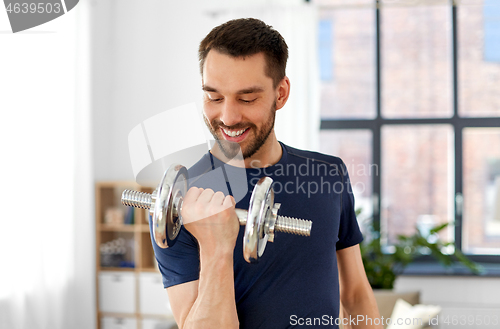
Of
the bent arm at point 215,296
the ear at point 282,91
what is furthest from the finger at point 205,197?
the ear at point 282,91

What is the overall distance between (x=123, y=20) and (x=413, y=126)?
2.58 metres

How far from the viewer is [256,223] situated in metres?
0.65

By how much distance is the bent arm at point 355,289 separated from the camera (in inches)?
42.2

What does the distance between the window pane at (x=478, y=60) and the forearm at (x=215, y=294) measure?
3.38 meters

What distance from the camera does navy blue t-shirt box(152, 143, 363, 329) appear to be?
87cm

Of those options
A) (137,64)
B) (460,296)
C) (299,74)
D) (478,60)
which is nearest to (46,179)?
(137,64)

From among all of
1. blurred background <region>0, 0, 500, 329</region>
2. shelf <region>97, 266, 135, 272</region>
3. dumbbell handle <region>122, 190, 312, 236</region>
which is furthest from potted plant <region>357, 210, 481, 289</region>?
dumbbell handle <region>122, 190, 312, 236</region>

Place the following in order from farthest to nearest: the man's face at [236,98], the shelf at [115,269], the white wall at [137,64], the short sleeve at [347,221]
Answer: the white wall at [137,64], the shelf at [115,269], the short sleeve at [347,221], the man's face at [236,98]

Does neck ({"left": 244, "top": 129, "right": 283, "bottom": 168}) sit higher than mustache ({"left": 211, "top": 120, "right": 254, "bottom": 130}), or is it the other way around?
mustache ({"left": 211, "top": 120, "right": 254, "bottom": 130})

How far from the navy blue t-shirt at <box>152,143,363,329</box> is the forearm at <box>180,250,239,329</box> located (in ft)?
0.35

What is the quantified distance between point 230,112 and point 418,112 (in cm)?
315

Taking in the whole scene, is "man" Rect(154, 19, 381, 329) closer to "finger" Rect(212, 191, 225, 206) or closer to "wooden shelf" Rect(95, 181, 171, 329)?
"finger" Rect(212, 191, 225, 206)

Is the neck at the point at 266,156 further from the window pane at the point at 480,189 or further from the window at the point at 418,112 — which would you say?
the window pane at the point at 480,189

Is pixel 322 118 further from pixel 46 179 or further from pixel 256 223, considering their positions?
pixel 256 223
